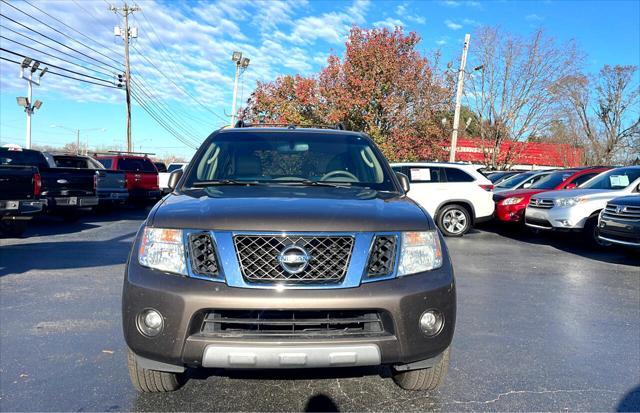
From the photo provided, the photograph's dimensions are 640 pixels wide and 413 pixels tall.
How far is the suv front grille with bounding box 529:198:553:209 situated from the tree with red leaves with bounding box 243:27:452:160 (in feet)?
31.0

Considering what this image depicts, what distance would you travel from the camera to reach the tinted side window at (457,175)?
11.3 meters

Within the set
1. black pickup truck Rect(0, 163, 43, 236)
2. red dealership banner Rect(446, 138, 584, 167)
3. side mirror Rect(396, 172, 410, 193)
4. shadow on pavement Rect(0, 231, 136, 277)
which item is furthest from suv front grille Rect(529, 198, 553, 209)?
red dealership banner Rect(446, 138, 584, 167)

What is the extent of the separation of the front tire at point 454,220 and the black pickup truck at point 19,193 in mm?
8793

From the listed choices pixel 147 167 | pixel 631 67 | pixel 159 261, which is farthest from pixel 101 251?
pixel 631 67

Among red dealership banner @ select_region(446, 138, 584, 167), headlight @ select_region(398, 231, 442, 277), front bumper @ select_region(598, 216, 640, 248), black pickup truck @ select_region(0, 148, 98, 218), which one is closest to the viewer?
headlight @ select_region(398, 231, 442, 277)

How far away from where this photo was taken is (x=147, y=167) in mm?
17078

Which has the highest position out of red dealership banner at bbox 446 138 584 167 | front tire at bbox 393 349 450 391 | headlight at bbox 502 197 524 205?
red dealership banner at bbox 446 138 584 167

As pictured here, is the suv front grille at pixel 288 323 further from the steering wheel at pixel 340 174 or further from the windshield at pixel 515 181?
the windshield at pixel 515 181

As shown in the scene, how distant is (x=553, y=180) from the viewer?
39.1 feet

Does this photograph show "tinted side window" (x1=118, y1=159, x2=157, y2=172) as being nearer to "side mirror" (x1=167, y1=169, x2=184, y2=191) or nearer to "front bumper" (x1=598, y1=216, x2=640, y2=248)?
"side mirror" (x1=167, y1=169, x2=184, y2=191)

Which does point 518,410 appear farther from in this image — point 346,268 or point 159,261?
point 159,261

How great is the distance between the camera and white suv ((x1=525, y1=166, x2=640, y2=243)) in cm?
924

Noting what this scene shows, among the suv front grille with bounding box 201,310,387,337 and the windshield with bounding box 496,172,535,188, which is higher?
the windshield with bounding box 496,172,535,188

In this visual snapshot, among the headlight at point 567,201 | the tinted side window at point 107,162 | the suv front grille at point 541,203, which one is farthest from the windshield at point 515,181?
the tinted side window at point 107,162
